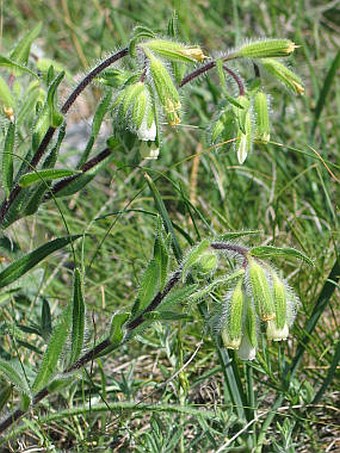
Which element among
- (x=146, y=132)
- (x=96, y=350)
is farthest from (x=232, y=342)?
(x=146, y=132)

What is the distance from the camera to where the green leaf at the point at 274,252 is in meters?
1.84

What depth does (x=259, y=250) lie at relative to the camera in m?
1.88

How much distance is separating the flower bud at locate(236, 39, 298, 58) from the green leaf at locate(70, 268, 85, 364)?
0.73m

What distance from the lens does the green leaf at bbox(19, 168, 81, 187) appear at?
201 centimetres

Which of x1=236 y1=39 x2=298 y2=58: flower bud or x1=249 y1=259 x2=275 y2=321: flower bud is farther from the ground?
x1=236 y1=39 x2=298 y2=58: flower bud

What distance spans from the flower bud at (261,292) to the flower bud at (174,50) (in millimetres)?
507

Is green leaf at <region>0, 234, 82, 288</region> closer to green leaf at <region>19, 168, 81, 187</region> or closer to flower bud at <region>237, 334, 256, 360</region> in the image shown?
green leaf at <region>19, 168, 81, 187</region>

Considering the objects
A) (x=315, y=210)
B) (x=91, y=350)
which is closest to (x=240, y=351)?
(x=91, y=350)

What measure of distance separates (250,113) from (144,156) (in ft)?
0.98

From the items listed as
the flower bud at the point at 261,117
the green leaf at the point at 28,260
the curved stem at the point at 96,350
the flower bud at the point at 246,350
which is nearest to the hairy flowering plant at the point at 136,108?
the flower bud at the point at 261,117

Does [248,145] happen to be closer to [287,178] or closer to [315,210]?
[315,210]

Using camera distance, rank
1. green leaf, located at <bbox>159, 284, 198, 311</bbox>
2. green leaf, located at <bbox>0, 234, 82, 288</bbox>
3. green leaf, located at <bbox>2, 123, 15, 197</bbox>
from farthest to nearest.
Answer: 1. green leaf, located at <bbox>0, 234, 82, 288</bbox>
2. green leaf, located at <bbox>2, 123, 15, 197</bbox>
3. green leaf, located at <bbox>159, 284, 198, 311</bbox>

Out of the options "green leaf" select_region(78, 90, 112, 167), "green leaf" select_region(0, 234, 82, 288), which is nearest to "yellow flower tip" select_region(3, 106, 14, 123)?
"green leaf" select_region(78, 90, 112, 167)

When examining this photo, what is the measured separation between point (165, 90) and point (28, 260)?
0.61m
